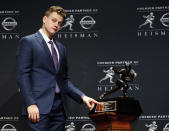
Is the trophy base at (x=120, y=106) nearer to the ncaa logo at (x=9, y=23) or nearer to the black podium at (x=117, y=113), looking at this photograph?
the black podium at (x=117, y=113)

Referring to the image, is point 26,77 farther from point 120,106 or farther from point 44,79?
point 120,106

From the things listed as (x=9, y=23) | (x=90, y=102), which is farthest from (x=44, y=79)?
(x=9, y=23)

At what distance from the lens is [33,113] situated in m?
2.71

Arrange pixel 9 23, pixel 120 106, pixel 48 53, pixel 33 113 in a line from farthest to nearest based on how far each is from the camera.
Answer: pixel 9 23, pixel 48 53, pixel 120 106, pixel 33 113

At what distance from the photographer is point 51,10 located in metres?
3.04

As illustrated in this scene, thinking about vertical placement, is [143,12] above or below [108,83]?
above

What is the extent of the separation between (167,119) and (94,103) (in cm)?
134

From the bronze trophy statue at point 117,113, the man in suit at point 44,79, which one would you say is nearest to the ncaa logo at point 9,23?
the man in suit at point 44,79

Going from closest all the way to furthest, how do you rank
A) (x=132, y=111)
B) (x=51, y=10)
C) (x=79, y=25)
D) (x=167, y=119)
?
(x=132, y=111)
(x=51, y=10)
(x=167, y=119)
(x=79, y=25)

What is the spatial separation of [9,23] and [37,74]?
168 cm

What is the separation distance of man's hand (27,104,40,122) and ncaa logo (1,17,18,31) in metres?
1.84

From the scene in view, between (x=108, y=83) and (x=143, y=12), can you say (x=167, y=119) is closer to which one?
(x=108, y=83)

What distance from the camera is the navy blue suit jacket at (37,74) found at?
279 cm

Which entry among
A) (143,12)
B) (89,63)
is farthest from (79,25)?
(143,12)
